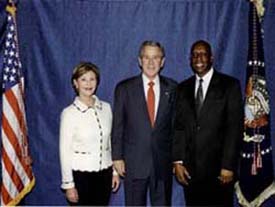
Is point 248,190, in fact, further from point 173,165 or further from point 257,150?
point 173,165

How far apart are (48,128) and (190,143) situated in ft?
3.71

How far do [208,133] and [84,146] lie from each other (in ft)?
2.73

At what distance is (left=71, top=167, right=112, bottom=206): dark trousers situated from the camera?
11.5 feet

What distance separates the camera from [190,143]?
11.7 feet

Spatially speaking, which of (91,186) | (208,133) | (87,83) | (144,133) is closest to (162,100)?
(144,133)

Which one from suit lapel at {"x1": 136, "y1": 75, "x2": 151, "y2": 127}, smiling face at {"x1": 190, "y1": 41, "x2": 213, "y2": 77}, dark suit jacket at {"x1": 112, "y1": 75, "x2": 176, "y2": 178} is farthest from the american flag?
smiling face at {"x1": 190, "y1": 41, "x2": 213, "y2": 77}

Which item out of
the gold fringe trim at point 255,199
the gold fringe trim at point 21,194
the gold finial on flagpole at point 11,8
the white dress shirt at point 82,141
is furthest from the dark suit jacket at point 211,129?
the gold finial on flagpole at point 11,8

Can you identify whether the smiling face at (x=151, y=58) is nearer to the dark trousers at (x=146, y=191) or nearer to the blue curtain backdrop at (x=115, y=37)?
the blue curtain backdrop at (x=115, y=37)

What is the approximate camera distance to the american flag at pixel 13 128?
364 centimetres

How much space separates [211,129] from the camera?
3506 mm

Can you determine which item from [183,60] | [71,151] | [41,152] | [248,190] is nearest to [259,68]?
[183,60]

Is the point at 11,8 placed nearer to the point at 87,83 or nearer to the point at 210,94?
the point at 87,83

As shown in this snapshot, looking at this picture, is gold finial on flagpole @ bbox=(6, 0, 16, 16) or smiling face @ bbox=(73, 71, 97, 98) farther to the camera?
gold finial on flagpole @ bbox=(6, 0, 16, 16)

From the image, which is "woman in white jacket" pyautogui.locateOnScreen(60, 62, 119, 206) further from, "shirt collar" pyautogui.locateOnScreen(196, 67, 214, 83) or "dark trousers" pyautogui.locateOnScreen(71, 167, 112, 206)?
"shirt collar" pyautogui.locateOnScreen(196, 67, 214, 83)
